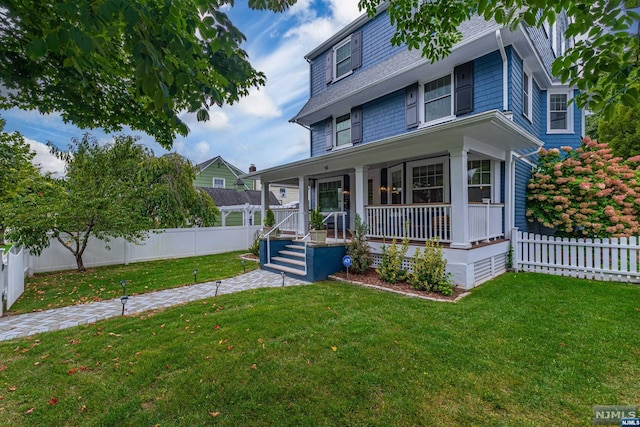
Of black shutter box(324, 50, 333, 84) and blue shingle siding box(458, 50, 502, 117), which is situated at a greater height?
black shutter box(324, 50, 333, 84)

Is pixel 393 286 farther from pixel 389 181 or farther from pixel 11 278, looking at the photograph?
pixel 11 278

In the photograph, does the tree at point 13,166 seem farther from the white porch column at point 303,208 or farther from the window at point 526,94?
the window at point 526,94

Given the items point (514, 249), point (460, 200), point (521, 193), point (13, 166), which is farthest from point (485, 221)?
point (13, 166)

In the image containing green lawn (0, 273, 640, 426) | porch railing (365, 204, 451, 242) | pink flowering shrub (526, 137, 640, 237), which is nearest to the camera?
green lawn (0, 273, 640, 426)

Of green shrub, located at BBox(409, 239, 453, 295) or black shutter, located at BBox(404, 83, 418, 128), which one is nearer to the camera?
green shrub, located at BBox(409, 239, 453, 295)

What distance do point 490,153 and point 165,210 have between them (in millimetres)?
12524

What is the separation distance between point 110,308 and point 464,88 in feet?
33.4

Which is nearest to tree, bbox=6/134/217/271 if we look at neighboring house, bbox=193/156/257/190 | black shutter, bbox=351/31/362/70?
black shutter, bbox=351/31/362/70

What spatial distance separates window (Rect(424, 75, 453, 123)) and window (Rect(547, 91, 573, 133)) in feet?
14.4

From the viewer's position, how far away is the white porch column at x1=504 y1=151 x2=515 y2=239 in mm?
7664

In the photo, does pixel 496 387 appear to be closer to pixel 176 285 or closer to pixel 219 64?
pixel 219 64

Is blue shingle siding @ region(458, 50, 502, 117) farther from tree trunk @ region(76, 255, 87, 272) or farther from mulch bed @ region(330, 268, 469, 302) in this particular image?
tree trunk @ region(76, 255, 87, 272)

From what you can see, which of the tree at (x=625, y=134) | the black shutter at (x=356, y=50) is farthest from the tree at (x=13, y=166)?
the tree at (x=625, y=134)

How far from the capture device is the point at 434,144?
6.37m
